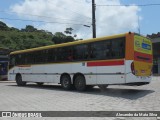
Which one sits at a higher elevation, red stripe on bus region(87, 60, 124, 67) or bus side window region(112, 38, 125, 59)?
bus side window region(112, 38, 125, 59)

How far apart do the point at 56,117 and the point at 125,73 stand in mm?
6467

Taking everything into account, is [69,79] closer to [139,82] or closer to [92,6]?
[139,82]

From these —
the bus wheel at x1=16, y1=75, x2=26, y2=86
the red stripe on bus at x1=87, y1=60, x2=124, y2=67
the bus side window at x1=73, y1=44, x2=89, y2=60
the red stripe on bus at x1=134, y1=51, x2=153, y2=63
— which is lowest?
the bus wheel at x1=16, y1=75, x2=26, y2=86

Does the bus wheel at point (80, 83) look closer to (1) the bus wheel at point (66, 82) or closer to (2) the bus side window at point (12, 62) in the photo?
Result: (1) the bus wheel at point (66, 82)

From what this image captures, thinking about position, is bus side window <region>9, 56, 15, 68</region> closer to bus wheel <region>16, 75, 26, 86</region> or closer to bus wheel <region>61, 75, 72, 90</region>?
bus wheel <region>16, 75, 26, 86</region>

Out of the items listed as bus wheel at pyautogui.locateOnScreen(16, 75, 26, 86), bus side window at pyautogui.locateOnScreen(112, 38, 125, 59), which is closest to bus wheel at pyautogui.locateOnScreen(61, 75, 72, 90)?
bus side window at pyautogui.locateOnScreen(112, 38, 125, 59)

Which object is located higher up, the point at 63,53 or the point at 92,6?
the point at 92,6

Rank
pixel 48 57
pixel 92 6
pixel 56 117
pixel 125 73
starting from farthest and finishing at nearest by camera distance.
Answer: pixel 92 6
pixel 48 57
pixel 125 73
pixel 56 117

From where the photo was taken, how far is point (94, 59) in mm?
17547

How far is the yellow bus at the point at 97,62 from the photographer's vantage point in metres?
15.7

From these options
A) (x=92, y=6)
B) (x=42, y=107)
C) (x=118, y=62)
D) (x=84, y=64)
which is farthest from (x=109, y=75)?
(x=92, y=6)

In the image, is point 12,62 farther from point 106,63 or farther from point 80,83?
point 106,63

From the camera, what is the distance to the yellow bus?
1567 centimetres

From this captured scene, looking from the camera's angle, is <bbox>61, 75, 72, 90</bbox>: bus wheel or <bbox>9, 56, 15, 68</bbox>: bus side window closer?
<bbox>61, 75, 72, 90</bbox>: bus wheel
